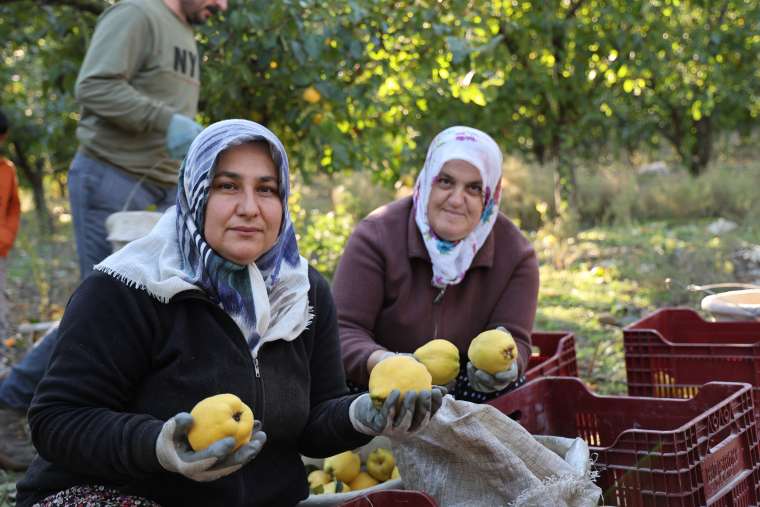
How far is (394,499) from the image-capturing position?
6.73 ft

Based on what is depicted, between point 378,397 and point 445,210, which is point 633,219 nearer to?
point 445,210

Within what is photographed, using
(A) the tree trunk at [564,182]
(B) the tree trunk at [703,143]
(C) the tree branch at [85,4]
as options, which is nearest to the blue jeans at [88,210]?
(C) the tree branch at [85,4]

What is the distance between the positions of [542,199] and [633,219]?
1012 mm

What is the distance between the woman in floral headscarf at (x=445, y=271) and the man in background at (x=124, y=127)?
958 mm

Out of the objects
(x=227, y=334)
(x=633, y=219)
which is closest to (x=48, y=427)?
(x=227, y=334)

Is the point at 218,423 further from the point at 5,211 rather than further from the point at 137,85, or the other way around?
the point at 5,211

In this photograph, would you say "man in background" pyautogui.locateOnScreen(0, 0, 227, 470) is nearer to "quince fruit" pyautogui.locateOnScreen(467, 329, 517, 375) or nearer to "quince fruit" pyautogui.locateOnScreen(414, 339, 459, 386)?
"quince fruit" pyautogui.locateOnScreen(414, 339, 459, 386)

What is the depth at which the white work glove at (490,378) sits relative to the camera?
2.74 meters

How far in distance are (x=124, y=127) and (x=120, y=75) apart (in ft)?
0.69

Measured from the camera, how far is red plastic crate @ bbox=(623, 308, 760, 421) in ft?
Answer: 10.1

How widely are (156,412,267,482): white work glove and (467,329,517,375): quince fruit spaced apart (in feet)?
3.51

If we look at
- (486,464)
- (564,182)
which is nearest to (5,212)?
(486,464)

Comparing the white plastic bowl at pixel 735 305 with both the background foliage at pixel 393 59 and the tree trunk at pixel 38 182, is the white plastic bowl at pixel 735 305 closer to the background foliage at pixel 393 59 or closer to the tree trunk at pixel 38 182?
the background foliage at pixel 393 59

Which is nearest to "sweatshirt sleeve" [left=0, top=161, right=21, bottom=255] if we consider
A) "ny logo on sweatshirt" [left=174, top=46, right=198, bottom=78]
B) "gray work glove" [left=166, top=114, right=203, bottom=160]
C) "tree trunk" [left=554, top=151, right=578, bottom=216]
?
"ny logo on sweatshirt" [left=174, top=46, right=198, bottom=78]
